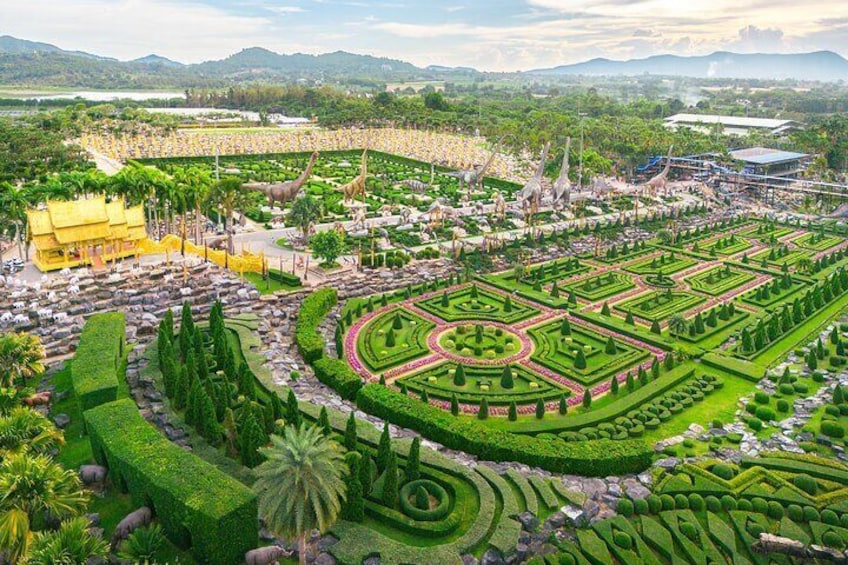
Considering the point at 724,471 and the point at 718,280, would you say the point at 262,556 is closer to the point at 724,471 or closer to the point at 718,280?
the point at 724,471

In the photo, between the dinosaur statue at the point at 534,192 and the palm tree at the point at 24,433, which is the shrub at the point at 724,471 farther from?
the dinosaur statue at the point at 534,192

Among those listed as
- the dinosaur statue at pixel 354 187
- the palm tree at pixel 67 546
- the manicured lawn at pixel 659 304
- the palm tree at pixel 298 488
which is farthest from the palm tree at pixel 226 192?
the palm tree at pixel 298 488

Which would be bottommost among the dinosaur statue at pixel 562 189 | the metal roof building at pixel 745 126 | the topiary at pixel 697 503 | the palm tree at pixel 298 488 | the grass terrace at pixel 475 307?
the topiary at pixel 697 503

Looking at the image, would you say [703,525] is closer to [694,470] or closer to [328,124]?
[694,470]

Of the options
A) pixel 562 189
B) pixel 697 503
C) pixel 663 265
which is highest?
pixel 562 189

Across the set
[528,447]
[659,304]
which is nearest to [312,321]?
[528,447]

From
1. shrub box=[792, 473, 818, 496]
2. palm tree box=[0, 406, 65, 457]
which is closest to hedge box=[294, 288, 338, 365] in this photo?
palm tree box=[0, 406, 65, 457]

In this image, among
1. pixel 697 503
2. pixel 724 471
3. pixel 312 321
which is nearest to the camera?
pixel 697 503
